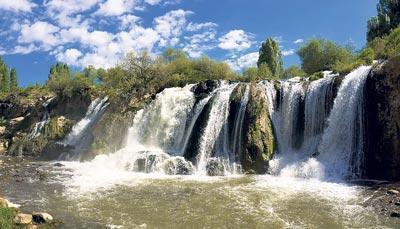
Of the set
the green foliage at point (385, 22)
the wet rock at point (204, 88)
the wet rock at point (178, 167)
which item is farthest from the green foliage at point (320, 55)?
the wet rock at point (178, 167)

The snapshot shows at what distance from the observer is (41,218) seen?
2219cm

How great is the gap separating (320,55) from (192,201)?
1648 inches

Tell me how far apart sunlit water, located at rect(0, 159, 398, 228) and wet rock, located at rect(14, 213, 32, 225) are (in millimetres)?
1668

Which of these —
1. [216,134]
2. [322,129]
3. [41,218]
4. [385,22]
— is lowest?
[41,218]

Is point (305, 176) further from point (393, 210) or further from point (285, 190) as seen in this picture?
point (393, 210)

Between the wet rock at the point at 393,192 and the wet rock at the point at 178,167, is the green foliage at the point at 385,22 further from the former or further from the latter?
the wet rock at the point at 393,192

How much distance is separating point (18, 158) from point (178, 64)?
20060 mm

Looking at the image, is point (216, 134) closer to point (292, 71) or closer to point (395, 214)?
point (395, 214)

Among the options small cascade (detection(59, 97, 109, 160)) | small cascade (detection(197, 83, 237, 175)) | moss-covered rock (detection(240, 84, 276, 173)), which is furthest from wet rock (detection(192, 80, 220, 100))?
small cascade (detection(59, 97, 109, 160))

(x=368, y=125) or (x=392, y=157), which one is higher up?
(x=368, y=125)

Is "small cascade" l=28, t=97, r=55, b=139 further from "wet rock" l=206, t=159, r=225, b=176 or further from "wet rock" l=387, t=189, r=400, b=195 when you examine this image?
"wet rock" l=387, t=189, r=400, b=195

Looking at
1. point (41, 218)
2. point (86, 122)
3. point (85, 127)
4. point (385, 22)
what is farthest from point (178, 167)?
point (385, 22)

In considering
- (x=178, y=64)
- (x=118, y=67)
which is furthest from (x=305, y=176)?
(x=118, y=67)

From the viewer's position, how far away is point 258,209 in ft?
80.2
